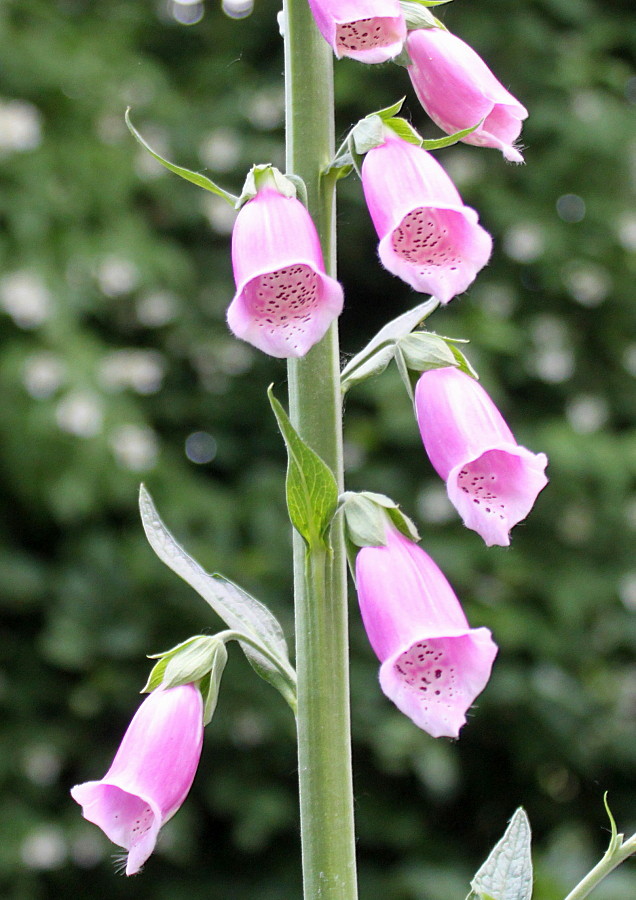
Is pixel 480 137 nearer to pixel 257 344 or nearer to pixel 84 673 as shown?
pixel 257 344

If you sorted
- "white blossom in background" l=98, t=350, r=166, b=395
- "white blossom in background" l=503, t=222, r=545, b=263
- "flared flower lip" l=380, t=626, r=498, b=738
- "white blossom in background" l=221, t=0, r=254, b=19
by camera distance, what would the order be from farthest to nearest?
"white blossom in background" l=221, t=0, r=254, b=19 → "white blossom in background" l=503, t=222, r=545, b=263 → "white blossom in background" l=98, t=350, r=166, b=395 → "flared flower lip" l=380, t=626, r=498, b=738

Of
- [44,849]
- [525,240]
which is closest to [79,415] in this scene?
[44,849]

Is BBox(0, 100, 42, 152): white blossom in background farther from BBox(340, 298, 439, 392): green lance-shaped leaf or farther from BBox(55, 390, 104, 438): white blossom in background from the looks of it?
BBox(340, 298, 439, 392): green lance-shaped leaf

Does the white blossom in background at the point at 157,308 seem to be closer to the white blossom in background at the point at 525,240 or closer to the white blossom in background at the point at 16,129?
the white blossom in background at the point at 16,129

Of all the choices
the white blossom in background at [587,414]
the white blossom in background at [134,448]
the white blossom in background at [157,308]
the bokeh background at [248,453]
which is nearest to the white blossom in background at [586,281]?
the bokeh background at [248,453]

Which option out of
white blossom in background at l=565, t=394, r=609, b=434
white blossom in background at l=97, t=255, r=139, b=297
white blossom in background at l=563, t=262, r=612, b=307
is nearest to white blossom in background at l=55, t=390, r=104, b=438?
white blossom in background at l=97, t=255, r=139, b=297

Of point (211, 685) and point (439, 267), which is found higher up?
point (439, 267)

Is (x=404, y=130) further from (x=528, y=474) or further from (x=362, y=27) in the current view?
(x=528, y=474)
